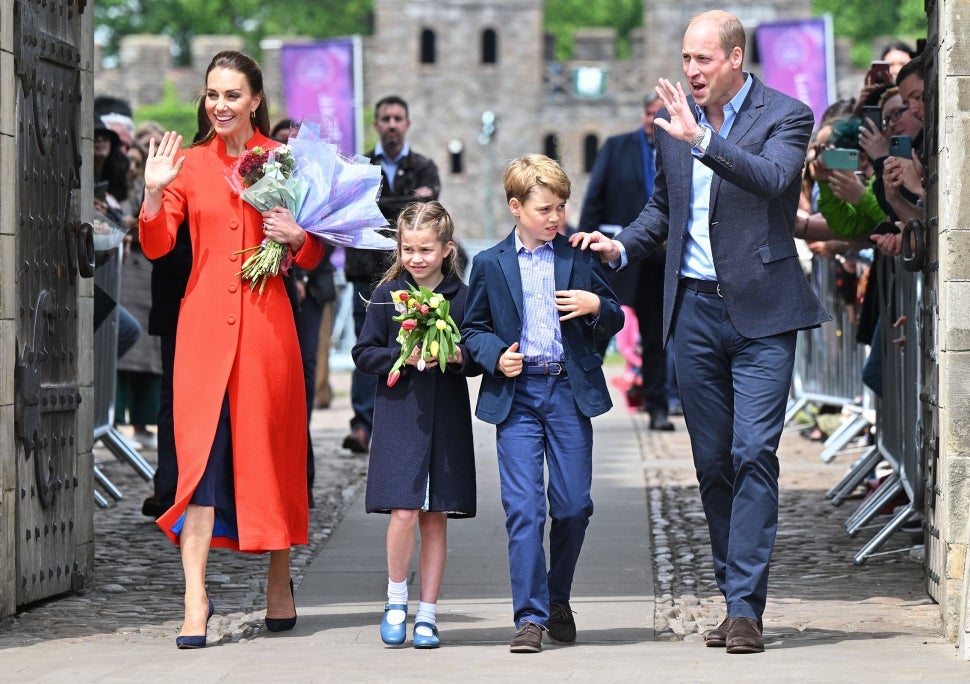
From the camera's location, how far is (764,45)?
136 ft

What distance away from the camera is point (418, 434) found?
6.79 m

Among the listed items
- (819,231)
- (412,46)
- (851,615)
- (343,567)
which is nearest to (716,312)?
(851,615)

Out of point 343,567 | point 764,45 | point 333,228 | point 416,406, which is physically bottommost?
point 343,567

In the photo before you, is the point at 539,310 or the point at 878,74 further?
the point at 878,74

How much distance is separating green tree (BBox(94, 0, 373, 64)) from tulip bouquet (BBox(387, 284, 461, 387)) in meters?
70.5

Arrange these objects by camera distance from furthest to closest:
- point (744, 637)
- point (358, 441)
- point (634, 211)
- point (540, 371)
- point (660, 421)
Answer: point (660, 421) → point (634, 211) → point (358, 441) → point (540, 371) → point (744, 637)

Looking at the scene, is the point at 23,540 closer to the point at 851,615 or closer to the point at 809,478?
the point at 851,615

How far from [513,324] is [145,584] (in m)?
2.26

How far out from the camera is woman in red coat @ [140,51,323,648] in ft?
22.5

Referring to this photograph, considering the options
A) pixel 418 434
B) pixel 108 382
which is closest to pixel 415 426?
pixel 418 434

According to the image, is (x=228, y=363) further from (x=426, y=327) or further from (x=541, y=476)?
(x=541, y=476)

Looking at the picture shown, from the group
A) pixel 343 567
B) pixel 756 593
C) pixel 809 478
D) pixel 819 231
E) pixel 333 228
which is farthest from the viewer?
pixel 809 478

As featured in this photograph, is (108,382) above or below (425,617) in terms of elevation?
above

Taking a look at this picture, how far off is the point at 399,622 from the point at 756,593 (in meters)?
1.18
